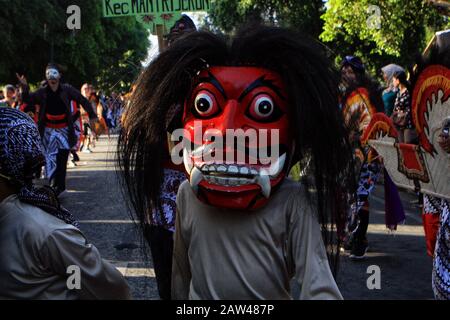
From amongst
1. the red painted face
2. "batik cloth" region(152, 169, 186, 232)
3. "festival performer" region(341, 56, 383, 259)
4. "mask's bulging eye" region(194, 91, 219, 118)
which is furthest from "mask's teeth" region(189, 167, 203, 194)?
"festival performer" region(341, 56, 383, 259)

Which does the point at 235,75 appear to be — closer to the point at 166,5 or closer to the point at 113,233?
the point at 166,5

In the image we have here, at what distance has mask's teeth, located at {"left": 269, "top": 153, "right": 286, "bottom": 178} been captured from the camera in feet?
7.04

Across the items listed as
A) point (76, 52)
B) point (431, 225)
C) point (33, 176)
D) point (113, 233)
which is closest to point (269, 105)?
point (33, 176)

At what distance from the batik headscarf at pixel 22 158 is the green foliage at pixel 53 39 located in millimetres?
15708

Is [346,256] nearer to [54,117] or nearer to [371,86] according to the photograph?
[371,86]

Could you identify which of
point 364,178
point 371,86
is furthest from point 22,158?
point 364,178

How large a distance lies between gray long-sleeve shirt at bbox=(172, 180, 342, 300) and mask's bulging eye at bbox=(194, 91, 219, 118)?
34 cm

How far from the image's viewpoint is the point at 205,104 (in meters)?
2.25

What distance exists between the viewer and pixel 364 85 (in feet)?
17.4

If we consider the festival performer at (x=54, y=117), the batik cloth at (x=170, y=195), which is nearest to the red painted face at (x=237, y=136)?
the batik cloth at (x=170, y=195)

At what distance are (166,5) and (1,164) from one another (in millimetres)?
3053

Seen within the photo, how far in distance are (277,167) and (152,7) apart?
10.8ft

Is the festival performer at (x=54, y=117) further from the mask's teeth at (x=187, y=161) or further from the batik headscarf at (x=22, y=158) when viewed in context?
the mask's teeth at (x=187, y=161)
